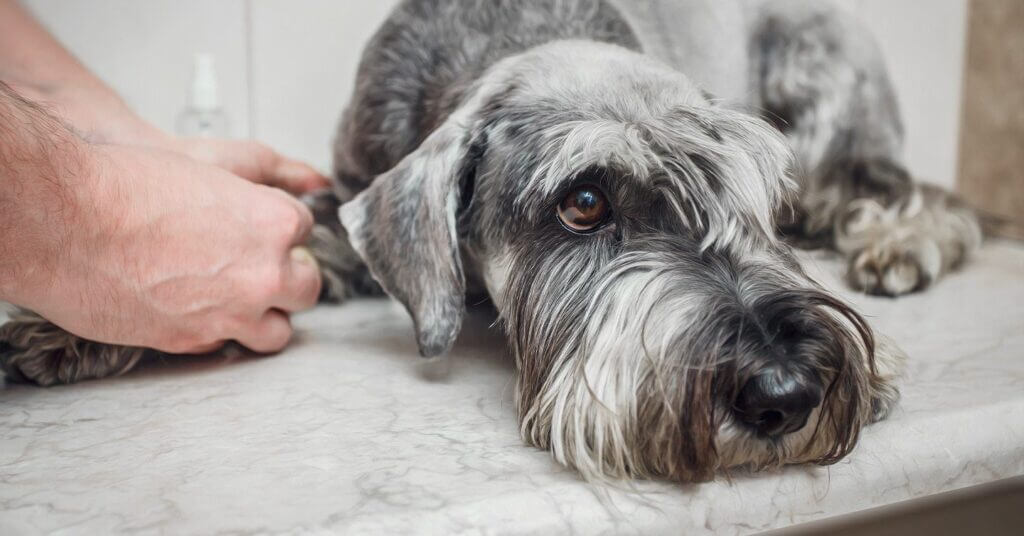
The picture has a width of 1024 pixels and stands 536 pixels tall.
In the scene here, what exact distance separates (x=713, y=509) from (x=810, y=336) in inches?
10.3

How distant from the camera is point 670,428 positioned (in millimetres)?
1130

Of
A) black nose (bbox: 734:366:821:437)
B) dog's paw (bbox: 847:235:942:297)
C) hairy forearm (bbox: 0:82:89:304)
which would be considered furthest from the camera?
dog's paw (bbox: 847:235:942:297)

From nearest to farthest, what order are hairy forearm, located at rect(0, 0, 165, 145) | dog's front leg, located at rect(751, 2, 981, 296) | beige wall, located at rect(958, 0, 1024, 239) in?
hairy forearm, located at rect(0, 0, 165, 145)
dog's front leg, located at rect(751, 2, 981, 296)
beige wall, located at rect(958, 0, 1024, 239)

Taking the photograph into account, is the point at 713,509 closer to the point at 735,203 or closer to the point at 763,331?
the point at 763,331

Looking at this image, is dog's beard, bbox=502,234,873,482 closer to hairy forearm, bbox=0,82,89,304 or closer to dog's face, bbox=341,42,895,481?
dog's face, bbox=341,42,895,481

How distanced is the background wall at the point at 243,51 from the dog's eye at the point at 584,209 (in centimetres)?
155

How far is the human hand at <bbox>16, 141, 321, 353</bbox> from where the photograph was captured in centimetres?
144

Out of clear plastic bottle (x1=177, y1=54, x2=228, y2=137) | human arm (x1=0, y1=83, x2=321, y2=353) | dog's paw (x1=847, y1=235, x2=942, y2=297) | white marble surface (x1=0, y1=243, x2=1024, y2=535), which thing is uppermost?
clear plastic bottle (x1=177, y1=54, x2=228, y2=137)

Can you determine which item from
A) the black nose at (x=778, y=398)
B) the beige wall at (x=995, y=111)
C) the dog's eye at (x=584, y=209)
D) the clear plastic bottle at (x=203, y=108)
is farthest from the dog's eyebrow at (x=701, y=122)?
the beige wall at (x=995, y=111)

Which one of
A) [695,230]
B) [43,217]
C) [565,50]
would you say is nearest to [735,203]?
[695,230]

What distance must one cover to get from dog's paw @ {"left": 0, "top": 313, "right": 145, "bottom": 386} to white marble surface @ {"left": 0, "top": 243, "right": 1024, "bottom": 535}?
0.03 metres

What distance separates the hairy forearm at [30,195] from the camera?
53.5 inches

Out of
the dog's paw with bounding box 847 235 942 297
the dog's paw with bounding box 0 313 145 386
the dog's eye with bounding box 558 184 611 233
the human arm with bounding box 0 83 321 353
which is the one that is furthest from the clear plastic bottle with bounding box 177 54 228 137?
the dog's paw with bounding box 847 235 942 297

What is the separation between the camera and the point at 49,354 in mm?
1595
